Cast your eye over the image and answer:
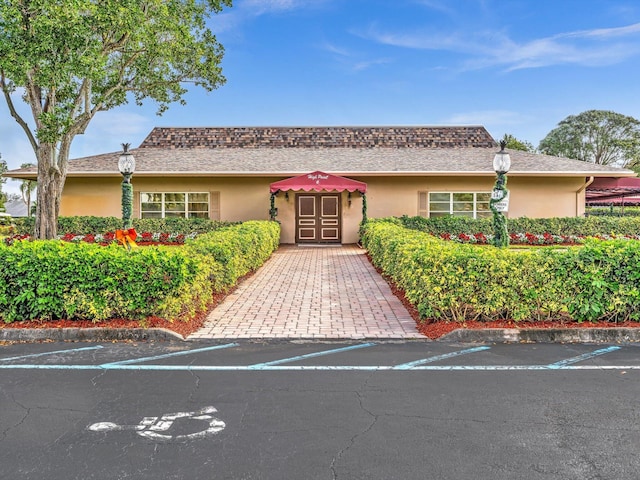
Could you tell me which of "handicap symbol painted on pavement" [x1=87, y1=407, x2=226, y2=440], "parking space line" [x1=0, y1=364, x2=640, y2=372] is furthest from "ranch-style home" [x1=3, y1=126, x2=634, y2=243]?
"handicap symbol painted on pavement" [x1=87, y1=407, x2=226, y2=440]

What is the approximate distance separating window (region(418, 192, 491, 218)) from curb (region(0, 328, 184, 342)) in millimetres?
14226

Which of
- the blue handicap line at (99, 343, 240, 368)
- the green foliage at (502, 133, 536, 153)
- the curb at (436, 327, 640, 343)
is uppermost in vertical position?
the green foliage at (502, 133, 536, 153)

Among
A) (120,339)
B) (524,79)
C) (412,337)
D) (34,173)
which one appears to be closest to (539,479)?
(412,337)

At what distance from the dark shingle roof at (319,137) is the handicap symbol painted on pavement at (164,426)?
1936 centimetres

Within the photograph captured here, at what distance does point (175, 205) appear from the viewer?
1880cm

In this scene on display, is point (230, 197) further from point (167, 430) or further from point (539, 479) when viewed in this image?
point (539, 479)

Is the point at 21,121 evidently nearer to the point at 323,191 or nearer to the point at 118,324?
the point at 323,191

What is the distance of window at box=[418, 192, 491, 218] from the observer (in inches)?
734

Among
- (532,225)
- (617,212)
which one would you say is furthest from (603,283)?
(617,212)

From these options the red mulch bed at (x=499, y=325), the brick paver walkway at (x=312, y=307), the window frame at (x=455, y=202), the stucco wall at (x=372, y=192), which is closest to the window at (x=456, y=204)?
the window frame at (x=455, y=202)

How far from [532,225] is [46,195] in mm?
17314

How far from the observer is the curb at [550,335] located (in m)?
5.98

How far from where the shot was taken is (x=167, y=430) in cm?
341

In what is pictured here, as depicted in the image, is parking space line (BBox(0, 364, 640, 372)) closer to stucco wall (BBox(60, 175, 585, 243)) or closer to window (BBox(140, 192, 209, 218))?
stucco wall (BBox(60, 175, 585, 243))
